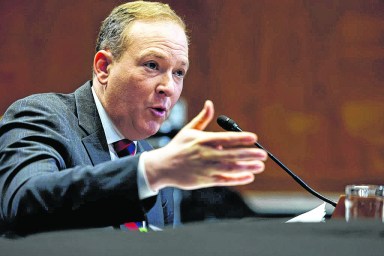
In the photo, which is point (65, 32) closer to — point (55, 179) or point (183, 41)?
point (183, 41)

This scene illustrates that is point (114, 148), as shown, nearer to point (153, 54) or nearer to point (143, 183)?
point (153, 54)

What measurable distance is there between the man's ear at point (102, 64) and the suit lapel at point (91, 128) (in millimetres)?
88

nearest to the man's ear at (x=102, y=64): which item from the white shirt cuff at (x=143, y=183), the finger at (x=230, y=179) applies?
the white shirt cuff at (x=143, y=183)

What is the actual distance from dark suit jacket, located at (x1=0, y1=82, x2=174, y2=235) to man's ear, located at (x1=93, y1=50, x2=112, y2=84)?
0.47ft

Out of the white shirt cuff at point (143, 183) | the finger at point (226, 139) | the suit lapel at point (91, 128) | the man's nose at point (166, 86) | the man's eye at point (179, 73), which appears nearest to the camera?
the finger at point (226, 139)

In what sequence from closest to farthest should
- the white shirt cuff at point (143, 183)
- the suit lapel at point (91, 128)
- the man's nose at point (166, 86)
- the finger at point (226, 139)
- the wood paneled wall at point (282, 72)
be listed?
the finger at point (226, 139), the white shirt cuff at point (143, 183), the suit lapel at point (91, 128), the man's nose at point (166, 86), the wood paneled wall at point (282, 72)

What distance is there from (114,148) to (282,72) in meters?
3.28

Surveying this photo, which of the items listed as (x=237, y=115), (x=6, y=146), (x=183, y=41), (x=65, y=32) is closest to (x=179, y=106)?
(x=237, y=115)

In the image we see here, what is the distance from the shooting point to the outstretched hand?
0.92 meters

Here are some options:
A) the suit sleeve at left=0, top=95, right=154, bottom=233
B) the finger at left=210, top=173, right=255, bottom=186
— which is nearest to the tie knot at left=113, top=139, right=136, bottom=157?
the suit sleeve at left=0, top=95, right=154, bottom=233

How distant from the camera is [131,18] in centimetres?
203

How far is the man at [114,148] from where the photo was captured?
958mm

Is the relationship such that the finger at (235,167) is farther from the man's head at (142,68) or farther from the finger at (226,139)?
the man's head at (142,68)

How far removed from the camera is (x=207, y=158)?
3.04 feet
